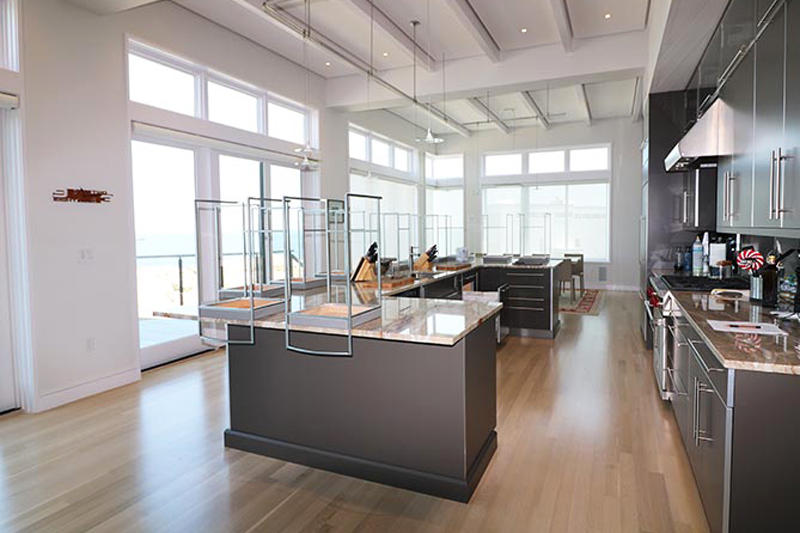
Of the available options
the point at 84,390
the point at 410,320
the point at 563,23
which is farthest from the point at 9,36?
the point at 563,23

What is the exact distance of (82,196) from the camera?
4.29 metres

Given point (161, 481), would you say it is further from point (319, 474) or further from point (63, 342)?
point (63, 342)

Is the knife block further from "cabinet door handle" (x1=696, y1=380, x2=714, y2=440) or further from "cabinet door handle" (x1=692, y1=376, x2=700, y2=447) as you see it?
"cabinet door handle" (x1=696, y1=380, x2=714, y2=440)

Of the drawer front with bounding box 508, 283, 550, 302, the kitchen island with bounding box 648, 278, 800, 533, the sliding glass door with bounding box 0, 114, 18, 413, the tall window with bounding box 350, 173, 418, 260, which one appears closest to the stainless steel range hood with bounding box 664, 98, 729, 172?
the kitchen island with bounding box 648, 278, 800, 533

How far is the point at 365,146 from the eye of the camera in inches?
374

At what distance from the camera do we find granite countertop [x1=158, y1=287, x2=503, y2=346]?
2.54m

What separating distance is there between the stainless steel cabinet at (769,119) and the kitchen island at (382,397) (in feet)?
4.80

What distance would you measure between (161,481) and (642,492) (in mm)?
2626

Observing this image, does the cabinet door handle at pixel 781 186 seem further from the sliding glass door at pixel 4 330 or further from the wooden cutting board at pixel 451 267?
the sliding glass door at pixel 4 330

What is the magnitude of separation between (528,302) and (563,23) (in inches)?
127

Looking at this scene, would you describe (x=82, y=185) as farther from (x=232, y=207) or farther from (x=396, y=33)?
(x=396, y=33)

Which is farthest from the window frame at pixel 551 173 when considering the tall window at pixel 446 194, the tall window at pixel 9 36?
the tall window at pixel 9 36

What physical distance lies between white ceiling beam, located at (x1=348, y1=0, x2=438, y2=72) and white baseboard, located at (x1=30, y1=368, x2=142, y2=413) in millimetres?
4171

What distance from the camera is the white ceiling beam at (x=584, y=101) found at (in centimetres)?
820
